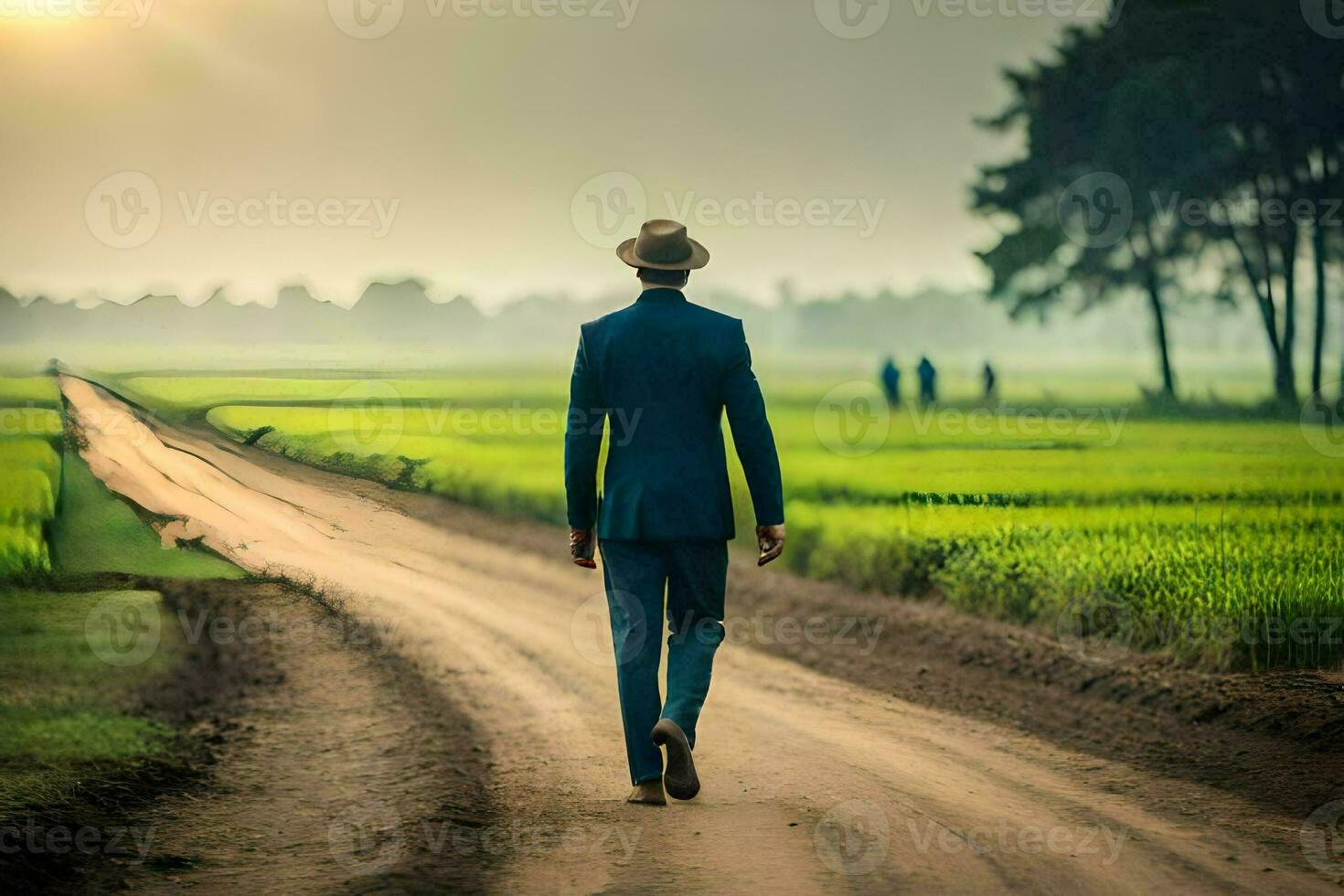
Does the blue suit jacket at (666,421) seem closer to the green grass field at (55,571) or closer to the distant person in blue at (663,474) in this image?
the distant person in blue at (663,474)

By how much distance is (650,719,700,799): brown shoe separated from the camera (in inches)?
215

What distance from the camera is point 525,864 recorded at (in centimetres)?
508

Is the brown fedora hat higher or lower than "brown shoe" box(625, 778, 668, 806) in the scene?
higher

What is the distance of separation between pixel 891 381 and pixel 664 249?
9.68 metres

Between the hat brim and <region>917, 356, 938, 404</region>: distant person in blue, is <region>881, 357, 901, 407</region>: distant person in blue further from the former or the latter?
the hat brim

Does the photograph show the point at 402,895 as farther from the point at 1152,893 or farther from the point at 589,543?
the point at 1152,893

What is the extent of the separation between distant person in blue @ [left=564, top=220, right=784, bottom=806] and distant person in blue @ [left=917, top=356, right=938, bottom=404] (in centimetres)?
895

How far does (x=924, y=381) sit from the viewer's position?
14.6 metres

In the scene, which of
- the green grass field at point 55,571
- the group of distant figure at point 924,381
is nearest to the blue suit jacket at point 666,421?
the green grass field at point 55,571

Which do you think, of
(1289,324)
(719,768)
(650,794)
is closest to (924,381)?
(1289,324)

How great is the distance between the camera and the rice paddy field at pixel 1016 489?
695 centimetres

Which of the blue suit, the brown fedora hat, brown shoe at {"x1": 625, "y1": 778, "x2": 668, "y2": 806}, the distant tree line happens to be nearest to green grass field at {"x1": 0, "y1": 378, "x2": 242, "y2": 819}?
the blue suit

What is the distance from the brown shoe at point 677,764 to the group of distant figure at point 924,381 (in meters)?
8.74

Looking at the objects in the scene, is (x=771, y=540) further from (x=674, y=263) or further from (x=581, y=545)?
(x=674, y=263)
